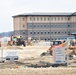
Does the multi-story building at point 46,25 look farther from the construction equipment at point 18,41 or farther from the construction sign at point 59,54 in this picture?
the construction sign at point 59,54

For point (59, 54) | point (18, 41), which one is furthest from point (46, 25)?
point (59, 54)

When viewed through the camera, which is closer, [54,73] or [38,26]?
[54,73]

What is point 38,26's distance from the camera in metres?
99.2

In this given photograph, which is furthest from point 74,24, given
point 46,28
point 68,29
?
point 46,28

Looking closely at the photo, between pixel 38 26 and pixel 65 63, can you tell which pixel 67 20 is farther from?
pixel 65 63

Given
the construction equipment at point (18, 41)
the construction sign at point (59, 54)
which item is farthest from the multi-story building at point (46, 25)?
the construction sign at point (59, 54)

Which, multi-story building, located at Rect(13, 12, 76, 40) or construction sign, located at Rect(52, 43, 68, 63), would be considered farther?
multi-story building, located at Rect(13, 12, 76, 40)

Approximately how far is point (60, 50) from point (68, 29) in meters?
77.1

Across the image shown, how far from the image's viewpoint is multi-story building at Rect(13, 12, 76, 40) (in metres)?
98.1

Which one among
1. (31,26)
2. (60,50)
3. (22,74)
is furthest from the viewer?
(31,26)

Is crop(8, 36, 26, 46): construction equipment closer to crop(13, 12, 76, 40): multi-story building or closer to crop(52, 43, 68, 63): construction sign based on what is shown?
crop(52, 43, 68, 63): construction sign

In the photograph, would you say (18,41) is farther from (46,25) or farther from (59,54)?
(46,25)

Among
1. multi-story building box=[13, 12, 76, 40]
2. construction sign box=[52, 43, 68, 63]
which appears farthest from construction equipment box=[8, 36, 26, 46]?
multi-story building box=[13, 12, 76, 40]

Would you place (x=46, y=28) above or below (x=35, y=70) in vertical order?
above
